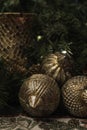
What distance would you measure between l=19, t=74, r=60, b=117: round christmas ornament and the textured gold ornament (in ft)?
0.42

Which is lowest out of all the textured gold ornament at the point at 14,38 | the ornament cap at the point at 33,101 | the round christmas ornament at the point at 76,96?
the round christmas ornament at the point at 76,96

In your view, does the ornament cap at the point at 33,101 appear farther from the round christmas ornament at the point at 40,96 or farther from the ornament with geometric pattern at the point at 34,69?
the ornament with geometric pattern at the point at 34,69

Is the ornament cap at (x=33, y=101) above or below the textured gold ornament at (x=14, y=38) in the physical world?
below

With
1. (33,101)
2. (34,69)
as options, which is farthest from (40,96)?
(34,69)

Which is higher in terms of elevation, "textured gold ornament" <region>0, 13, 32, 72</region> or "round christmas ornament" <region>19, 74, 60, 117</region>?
"textured gold ornament" <region>0, 13, 32, 72</region>

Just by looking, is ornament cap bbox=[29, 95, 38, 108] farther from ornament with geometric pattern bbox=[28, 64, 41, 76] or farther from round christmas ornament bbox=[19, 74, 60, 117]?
ornament with geometric pattern bbox=[28, 64, 41, 76]

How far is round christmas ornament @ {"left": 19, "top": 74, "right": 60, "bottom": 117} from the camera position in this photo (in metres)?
0.66

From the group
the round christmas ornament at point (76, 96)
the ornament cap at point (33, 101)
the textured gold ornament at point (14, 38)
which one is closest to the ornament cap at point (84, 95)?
the round christmas ornament at point (76, 96)

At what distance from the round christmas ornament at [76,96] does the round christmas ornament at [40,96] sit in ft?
0.07

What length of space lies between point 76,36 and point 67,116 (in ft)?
0.93

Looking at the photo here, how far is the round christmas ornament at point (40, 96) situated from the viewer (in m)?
0.66

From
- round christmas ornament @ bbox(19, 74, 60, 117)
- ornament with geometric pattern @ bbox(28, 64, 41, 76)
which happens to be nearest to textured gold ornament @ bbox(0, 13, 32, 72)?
ornament with geometric pattern @ bbox(28, 64, 41, 76)

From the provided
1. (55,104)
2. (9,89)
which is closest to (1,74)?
(9,89)

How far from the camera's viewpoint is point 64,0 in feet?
3.18
